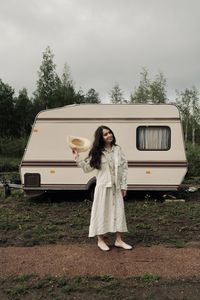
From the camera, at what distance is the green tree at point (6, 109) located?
133 ft

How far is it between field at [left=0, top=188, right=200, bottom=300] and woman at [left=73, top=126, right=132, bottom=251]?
0.54 metres

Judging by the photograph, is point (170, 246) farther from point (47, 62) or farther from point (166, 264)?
point (47, 62)

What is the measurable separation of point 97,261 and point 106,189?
1079 millimetres

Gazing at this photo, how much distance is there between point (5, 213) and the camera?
Result: 1012 cm

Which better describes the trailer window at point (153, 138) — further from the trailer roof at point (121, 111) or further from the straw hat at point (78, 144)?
the straw hat at point (78, 144)

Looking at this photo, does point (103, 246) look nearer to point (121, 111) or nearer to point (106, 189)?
point (106, 189)

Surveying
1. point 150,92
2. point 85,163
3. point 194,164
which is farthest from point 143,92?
point 85,163

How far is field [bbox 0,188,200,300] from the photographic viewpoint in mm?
5062

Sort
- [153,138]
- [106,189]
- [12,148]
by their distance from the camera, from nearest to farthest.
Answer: [106,189] < [153,138] < [12,148]

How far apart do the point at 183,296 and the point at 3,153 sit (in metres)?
29.4

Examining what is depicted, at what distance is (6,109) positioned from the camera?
134 ft

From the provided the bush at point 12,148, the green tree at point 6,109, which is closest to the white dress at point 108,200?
the bush at point 12,148

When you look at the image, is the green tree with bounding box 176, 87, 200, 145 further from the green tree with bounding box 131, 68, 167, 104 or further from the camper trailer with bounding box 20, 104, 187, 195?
the camper trailer with bounding box 20, 104, 187, 195

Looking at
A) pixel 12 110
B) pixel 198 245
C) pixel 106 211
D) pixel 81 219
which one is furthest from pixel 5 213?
pixel 12 110
